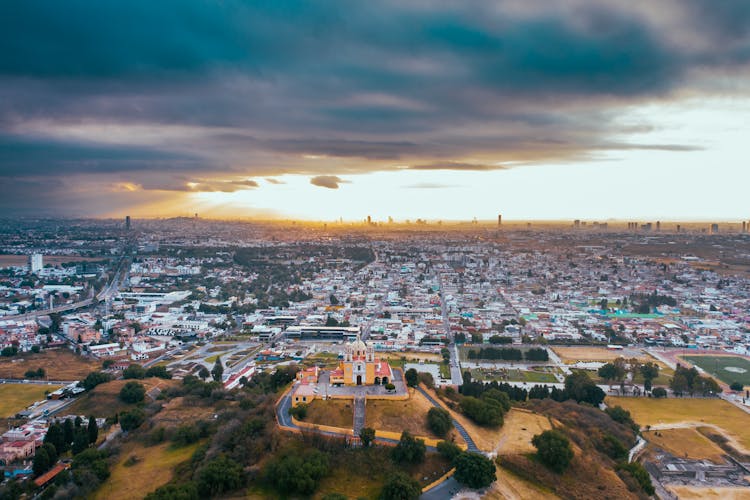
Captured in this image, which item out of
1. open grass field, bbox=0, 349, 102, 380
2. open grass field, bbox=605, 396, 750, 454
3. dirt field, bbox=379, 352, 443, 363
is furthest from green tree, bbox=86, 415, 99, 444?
open grass field, bbox=605, 396, 750, 454

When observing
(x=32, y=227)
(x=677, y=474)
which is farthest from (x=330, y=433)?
(x=32, y=227)

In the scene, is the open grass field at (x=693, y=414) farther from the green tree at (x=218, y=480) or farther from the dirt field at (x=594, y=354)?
the green tree at (x=218, y=480)

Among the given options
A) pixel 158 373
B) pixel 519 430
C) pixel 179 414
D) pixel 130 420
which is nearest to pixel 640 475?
pixel 519 430

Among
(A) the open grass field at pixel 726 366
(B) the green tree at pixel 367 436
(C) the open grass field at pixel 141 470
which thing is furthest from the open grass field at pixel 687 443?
(C) the open grass field at pixel 141 470

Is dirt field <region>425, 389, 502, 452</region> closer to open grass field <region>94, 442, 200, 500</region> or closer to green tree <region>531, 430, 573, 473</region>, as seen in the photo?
green tree <region>531, 430, 573, 473</region>

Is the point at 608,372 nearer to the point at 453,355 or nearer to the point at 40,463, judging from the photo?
the point at 453,355

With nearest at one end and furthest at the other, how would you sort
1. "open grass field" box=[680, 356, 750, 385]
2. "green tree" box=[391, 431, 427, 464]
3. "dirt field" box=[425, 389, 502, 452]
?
"green tree" box=[391, 431, 427, 464] → "dirt field" box=[425, 389, 502, 452] → "open grass field" box=[680, 356, 750, 385]
